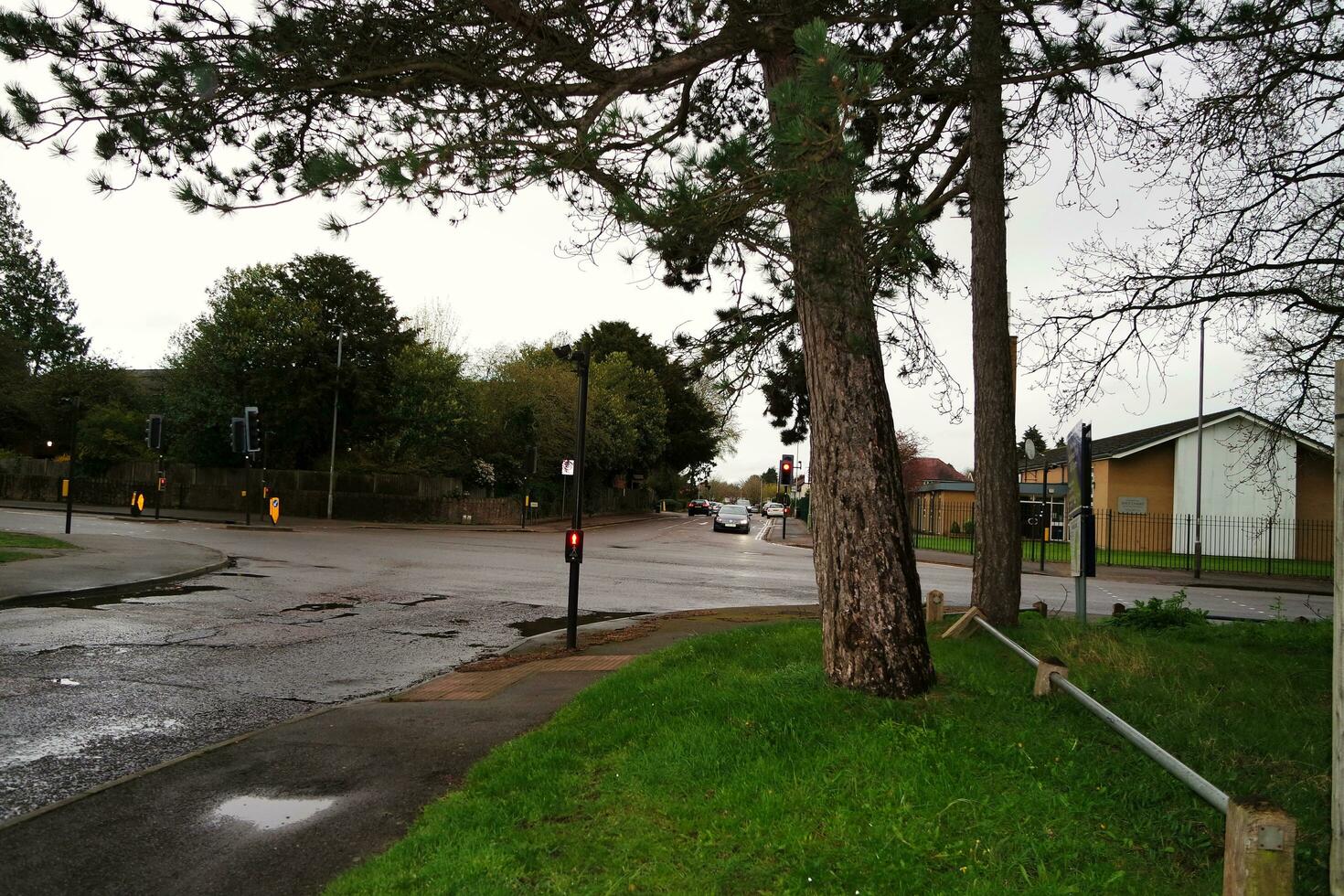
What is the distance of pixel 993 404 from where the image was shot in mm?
8766

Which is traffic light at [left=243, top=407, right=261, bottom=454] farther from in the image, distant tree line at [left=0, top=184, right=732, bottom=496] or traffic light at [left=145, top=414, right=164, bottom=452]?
distant tree line at [left=0, top=184, right=732, bottom=496]

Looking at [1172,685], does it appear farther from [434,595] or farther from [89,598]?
[89,598]

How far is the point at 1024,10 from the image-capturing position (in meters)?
6.77

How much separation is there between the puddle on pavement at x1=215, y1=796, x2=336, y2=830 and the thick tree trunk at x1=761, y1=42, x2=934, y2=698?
315cm

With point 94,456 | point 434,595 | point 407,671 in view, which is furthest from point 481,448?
point 407,671

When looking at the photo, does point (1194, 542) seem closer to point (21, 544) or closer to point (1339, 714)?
point (1339, 714)

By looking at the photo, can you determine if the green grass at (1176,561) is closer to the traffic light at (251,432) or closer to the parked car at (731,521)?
the parked car at (731,521)

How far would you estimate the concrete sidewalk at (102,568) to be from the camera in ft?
39.5

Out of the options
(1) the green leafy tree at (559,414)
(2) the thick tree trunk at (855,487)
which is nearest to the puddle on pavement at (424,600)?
(2) the thick tree trunk at (855,487)

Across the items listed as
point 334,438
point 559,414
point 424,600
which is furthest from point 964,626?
point 559,414

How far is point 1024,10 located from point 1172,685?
5.40 metres

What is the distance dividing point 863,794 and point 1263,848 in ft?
5.37

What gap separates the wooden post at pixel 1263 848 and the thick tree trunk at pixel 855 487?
2.66 metres

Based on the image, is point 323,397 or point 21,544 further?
point 323,397
